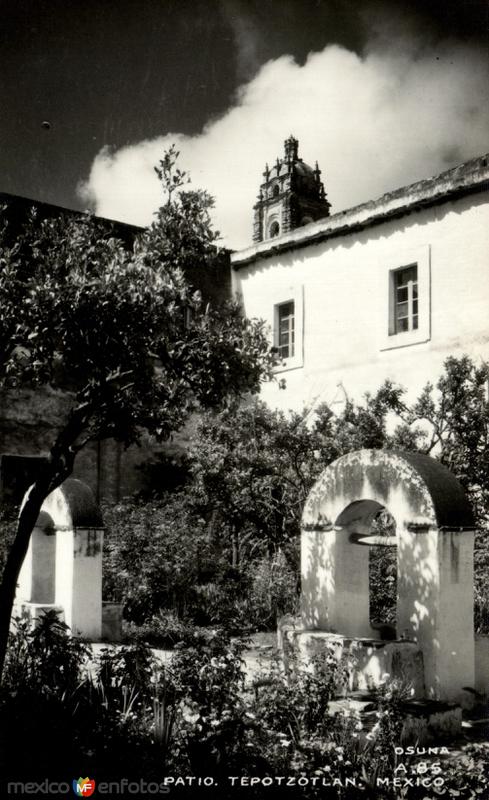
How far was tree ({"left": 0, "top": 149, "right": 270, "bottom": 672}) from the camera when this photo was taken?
21.0 feet

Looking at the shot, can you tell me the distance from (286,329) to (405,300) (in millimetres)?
3240

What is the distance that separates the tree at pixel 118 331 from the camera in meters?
6.41

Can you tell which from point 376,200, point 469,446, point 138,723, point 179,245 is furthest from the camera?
point 376,200

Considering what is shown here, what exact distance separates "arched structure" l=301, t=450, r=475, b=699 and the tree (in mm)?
1359

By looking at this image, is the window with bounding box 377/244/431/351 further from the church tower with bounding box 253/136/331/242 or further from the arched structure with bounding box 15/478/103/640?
the church tower with bounding box 253/136/331/242

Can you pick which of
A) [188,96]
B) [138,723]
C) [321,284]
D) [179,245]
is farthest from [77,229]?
[321,284]

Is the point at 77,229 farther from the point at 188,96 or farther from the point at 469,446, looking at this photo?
the point at 469,446

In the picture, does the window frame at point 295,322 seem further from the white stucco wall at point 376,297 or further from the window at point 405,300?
the window at point 405,300

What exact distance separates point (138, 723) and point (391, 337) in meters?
10.3

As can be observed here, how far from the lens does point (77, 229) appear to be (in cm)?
703

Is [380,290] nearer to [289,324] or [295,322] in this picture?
[295,322]

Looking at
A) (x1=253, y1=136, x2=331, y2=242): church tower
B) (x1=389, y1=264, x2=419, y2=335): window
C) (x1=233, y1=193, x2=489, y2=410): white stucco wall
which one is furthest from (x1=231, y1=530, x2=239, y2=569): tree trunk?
(x1=253, y1=136, x2=331, y2=242): church tower

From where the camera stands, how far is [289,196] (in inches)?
1859

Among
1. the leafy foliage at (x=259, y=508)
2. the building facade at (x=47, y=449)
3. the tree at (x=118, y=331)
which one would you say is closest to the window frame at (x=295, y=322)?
the building facade at (x=47, y=449)
